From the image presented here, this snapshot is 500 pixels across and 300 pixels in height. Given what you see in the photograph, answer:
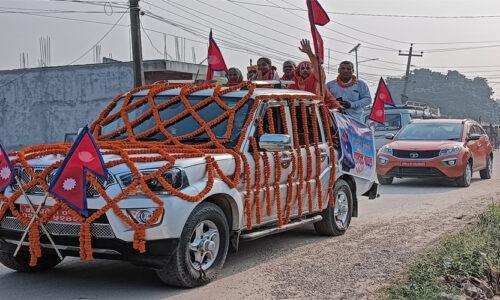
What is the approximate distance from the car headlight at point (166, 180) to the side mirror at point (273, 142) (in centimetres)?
119

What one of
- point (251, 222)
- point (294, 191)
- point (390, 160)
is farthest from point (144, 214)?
point (390, 160)

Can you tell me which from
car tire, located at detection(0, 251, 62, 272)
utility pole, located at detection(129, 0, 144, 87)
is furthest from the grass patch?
utility pole, located at detection(129, 0, 144, 87)

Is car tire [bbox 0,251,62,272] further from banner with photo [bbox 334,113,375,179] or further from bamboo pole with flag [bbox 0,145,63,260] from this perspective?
banner with photo [bbox 334,113,375,179]

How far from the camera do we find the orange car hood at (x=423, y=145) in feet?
50.1

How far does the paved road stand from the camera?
231 inches

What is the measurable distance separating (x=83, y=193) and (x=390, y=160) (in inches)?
433

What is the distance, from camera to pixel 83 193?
18.0 ft

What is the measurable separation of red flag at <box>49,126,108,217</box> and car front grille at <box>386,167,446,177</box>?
424 inches

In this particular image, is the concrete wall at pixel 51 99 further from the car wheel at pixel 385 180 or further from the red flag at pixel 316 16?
the red flag at pixel 316 16

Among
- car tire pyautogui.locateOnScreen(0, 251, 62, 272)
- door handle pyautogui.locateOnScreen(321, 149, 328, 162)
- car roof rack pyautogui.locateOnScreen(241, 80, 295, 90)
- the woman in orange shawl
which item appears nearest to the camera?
car tire pyautogui.locateOnScreen(0, 251, 62, 272)

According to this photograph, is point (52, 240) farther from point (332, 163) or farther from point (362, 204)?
point (362, 204)

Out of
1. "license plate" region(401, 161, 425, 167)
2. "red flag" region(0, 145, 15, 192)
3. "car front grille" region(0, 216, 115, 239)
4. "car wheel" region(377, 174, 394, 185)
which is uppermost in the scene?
"red flag" region(0, 145, 15, 192)

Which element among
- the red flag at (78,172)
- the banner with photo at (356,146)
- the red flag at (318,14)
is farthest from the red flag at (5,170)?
the red flag at (318,14)

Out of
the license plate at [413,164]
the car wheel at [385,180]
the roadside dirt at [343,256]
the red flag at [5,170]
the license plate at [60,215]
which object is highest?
the red flag at [5,170]
